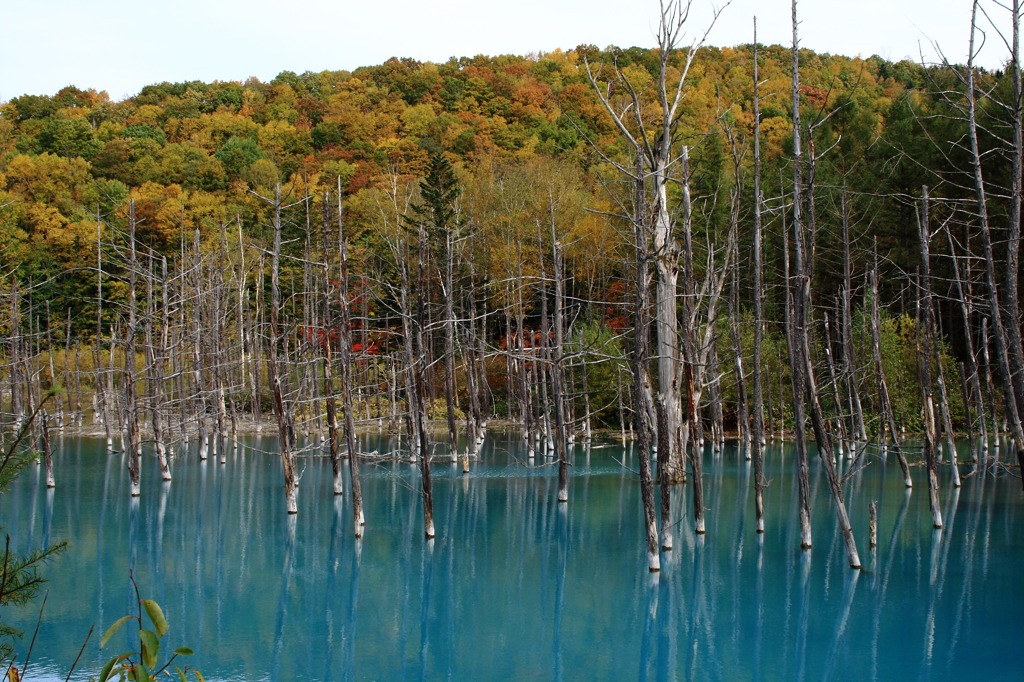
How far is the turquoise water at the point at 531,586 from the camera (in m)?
9.81

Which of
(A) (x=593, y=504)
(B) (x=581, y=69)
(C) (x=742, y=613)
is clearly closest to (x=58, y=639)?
(C) (x=742, y=613)

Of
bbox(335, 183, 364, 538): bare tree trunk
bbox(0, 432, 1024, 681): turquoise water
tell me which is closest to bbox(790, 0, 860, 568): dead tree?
bbox(0, 432, 1024, 681): turquoise water

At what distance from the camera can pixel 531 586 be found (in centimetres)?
1320

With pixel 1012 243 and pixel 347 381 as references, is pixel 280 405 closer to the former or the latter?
pixel 347 381

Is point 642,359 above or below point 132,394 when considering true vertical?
above

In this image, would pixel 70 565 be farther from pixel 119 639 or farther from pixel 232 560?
pixel 119 639

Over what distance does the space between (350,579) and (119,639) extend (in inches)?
137

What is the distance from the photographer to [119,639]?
35.7 feet

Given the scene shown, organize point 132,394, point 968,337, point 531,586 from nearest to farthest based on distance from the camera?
point 531,586 < point 968,337 < point 132,394

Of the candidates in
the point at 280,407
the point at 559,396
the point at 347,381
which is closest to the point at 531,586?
the point at 347,381

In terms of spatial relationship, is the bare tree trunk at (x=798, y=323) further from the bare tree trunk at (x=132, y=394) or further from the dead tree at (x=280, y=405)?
the bare tree trunk at (x=132, y=394)

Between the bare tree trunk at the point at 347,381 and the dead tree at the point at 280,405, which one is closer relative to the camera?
the bare tree trunk at the point at 347,381

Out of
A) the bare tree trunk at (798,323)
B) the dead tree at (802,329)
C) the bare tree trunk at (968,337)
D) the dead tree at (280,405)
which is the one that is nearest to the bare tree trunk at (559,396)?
the dead tree at (280,405)

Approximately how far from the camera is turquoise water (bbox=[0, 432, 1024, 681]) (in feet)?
32.2
